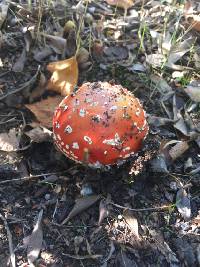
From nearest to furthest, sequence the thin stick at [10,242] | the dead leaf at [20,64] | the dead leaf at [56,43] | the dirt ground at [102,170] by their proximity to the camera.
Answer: the thin stick at [10,242], the dirt ground at [102,170], the dead leaf at [20,64], the dead leaf at [56,43]

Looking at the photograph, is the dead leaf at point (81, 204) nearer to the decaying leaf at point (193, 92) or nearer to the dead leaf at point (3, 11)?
the decaying leaf at point (193, 92)

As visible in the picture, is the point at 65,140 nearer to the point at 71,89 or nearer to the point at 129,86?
the point at 71,89

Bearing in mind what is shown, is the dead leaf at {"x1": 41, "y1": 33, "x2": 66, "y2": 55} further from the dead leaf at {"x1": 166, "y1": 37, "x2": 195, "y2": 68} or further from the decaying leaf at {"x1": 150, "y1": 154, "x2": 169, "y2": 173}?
the decaying leaf at {"x1": 150, "y1": 154, "x2": 169, "y2": 173}

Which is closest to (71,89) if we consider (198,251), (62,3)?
(62,3)

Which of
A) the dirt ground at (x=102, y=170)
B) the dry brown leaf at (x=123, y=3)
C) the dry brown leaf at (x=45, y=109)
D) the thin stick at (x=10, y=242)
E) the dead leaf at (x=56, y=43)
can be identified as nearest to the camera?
the thin stick at (x=10, y=242)

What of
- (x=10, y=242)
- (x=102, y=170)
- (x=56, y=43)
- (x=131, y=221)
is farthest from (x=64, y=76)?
(x=10, y=242)

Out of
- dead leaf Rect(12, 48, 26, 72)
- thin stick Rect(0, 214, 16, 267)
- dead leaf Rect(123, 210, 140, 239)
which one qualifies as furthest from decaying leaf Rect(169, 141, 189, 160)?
dead leaf Rect(12, 48, 26, 72)

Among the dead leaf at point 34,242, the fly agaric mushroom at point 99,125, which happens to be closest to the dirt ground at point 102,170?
the dead leaf at point 34,242

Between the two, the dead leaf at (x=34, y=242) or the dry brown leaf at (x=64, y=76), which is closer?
the dead leaf at (x=34, y=242)
